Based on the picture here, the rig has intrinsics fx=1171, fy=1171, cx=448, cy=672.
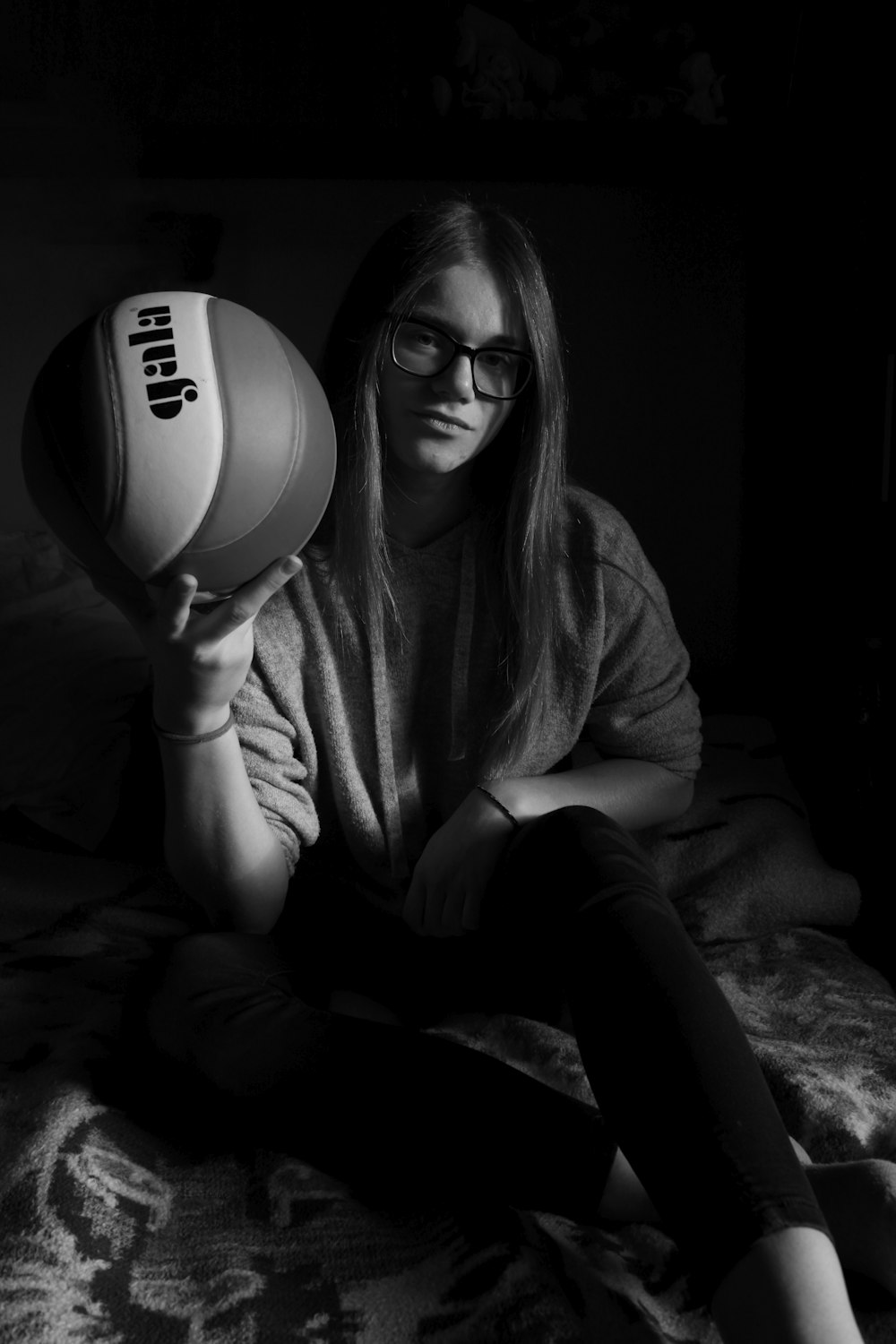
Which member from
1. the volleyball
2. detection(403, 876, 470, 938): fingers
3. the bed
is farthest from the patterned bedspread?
the volleyball

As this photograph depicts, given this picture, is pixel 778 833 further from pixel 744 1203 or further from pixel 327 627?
pixel 744 1203

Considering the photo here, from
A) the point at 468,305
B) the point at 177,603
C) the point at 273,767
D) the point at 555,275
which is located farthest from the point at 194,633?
the point at 555,275

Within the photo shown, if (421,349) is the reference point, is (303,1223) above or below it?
below

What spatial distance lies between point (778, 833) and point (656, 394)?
1048 millimetres

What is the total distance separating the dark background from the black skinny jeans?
82 cm

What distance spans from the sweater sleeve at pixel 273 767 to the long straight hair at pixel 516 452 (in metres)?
0.15

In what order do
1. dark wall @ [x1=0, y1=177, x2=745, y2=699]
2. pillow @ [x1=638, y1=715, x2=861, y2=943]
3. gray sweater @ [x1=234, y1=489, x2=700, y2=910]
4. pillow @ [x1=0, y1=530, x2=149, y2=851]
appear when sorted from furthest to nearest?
dark wall @ [x1=0, y1=177, x2=745, y2=699], pillow @ [x1=0, y1=530, x2=149, y2=851], pillow @ [x1=638, y1=715, x2=861, y2=943], gray sweater @ [x1=234, y1=489, x2=700, y2=910]

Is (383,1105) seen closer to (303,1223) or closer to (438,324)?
(303,1223)

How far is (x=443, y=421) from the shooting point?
1213 millimetres

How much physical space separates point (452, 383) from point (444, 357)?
4 centimetres

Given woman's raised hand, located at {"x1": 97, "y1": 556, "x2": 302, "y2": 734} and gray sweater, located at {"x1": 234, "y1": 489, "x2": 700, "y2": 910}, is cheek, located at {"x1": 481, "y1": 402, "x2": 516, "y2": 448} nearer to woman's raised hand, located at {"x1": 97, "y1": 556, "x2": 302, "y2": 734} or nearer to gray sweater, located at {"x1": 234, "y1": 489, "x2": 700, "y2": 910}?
gray sweater, located at {"x1": 234, "y1": 489, "x2": 700, "y2": 910}

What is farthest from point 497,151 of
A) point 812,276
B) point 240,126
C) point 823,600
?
point 823,600

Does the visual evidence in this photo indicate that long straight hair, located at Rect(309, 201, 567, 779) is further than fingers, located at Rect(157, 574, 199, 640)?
Yes

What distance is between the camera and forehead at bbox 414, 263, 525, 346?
122 centimetres
